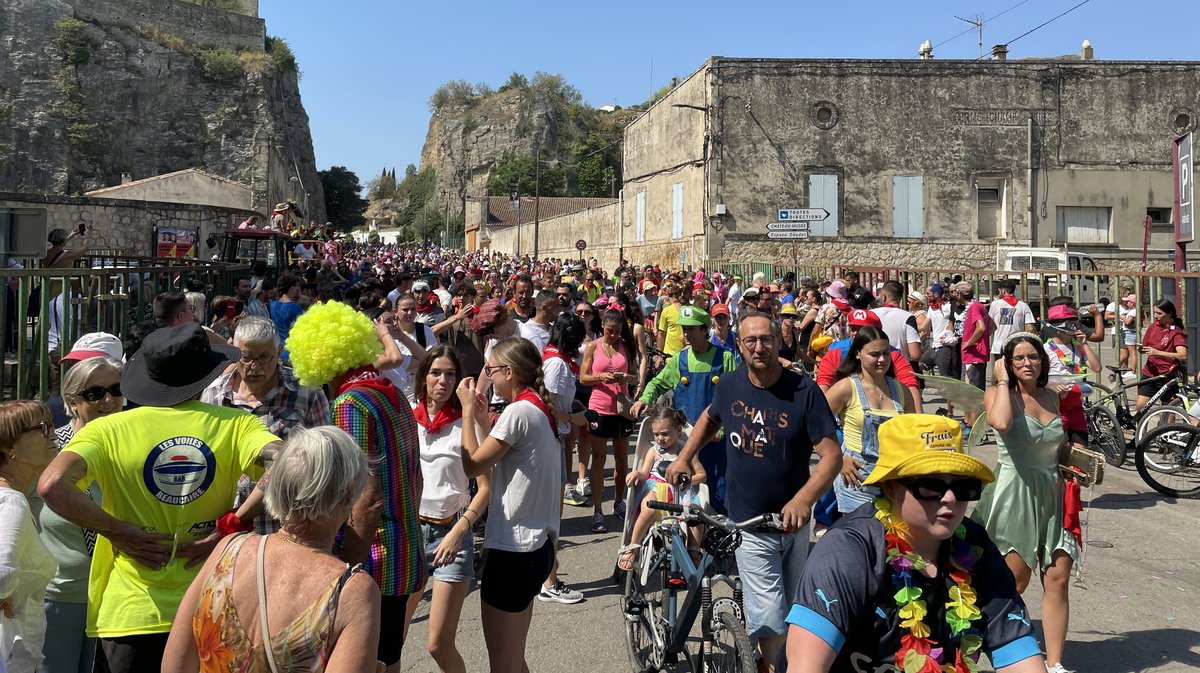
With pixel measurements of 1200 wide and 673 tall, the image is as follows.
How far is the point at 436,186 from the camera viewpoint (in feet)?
415

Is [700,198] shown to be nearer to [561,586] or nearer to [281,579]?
[561,586]

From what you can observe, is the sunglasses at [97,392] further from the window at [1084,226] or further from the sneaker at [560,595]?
the window at [1084,226]

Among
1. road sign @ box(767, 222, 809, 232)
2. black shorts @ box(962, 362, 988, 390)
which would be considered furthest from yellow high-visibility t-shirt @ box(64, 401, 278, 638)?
road sign @ box(767, 222, 809, 232)

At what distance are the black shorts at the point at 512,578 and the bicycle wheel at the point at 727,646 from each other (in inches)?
30.2

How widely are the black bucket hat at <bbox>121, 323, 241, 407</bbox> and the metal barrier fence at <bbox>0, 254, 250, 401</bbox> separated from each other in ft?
12.4

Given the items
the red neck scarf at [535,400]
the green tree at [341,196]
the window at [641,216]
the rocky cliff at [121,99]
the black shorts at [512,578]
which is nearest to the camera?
the black shorts at [512,578]

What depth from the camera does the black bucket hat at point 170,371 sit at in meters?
3.22

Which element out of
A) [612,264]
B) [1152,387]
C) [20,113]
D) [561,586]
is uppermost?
[20,113]

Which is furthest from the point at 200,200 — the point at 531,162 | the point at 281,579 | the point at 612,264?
the point at 531,162

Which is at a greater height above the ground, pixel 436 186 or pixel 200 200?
pixel 436 186

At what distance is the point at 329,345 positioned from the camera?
391 cm

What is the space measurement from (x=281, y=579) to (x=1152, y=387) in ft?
36.2

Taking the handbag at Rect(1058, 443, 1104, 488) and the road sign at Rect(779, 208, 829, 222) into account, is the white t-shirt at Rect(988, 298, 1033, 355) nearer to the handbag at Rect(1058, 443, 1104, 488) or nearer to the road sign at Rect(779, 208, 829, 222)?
the handbag at Rect(1058, 443, 1104, 488)

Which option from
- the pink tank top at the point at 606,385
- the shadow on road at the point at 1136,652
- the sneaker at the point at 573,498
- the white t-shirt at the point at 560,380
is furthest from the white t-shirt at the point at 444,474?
the sneaker at the point at 573,498
